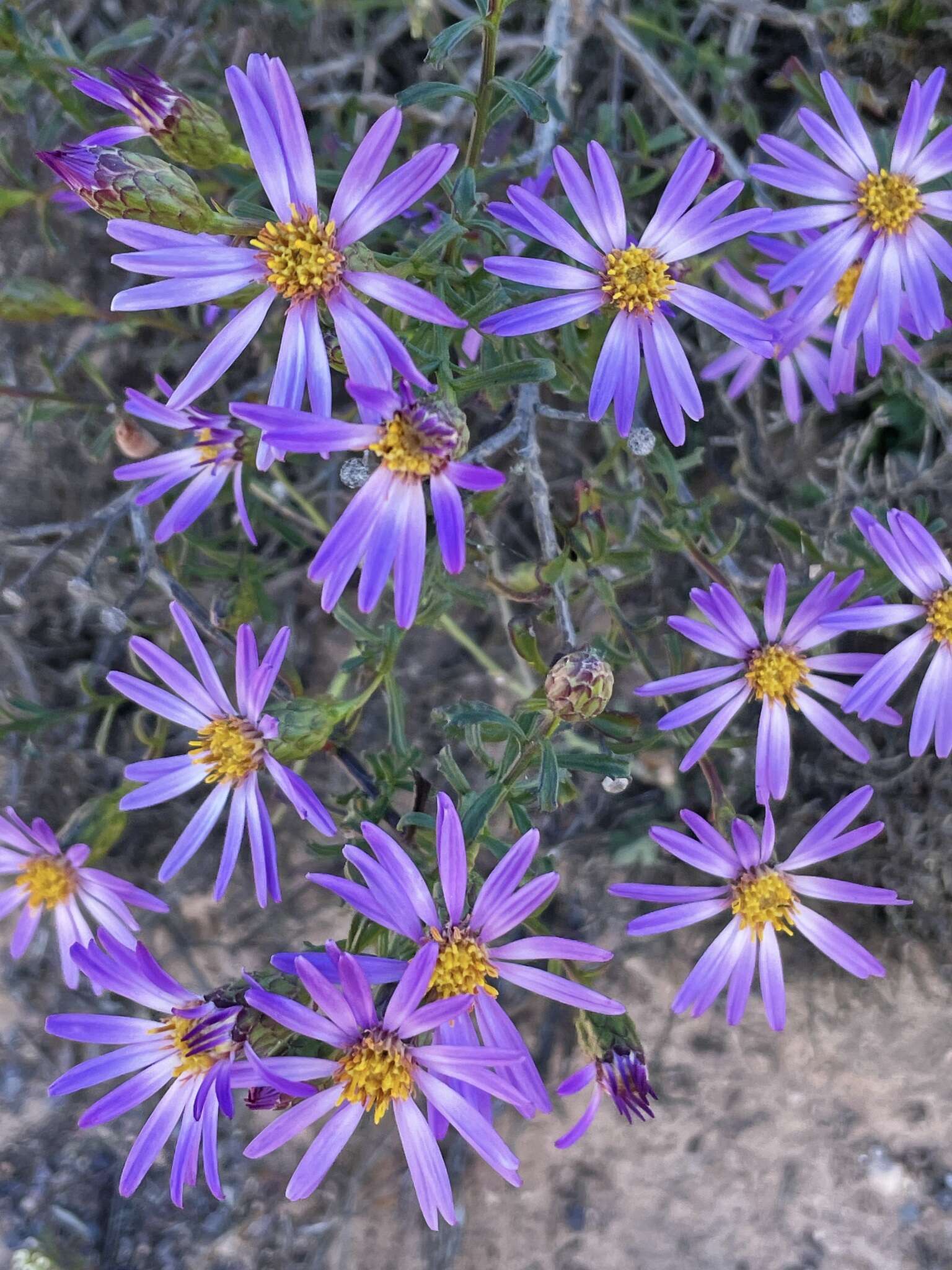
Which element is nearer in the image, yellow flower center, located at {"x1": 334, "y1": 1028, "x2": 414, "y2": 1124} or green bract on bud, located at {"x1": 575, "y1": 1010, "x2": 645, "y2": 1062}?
yellow flower center, located at {"x1": 334, "y1": 1028, "x2": 414, "y2": 1124}

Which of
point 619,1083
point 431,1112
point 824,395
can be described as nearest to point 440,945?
point 431,1112

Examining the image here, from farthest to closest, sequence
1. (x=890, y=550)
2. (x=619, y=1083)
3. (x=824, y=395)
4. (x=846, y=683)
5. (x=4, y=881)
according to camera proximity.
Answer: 1. (x=4, y=881)
2. (x=824, y=395)
3. (x=846, y=683)
4. (x=890, y=550)
5. (x=619, y=1083)

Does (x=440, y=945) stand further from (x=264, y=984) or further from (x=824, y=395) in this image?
(x=824, y=395)

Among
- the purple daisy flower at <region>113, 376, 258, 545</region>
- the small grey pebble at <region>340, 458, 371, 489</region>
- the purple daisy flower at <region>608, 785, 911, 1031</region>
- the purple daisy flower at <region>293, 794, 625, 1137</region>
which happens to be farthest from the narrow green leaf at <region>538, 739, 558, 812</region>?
the purple daisy flower at <region>113, 376, 258, 545</region>

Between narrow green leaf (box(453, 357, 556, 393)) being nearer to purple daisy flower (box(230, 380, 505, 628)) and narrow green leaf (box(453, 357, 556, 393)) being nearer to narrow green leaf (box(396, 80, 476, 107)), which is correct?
purple daisy flower (box(230, 380, 505, 628))

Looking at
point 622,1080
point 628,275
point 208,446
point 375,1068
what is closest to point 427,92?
point 628,275

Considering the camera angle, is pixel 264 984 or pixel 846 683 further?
pixel 846 683

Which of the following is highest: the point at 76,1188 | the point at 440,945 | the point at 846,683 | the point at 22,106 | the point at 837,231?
the point at 22,106
